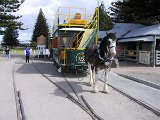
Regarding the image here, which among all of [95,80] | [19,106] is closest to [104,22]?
[95,80]

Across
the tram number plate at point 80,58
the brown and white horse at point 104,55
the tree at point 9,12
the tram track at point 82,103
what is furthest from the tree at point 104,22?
the tram track at point 82,103

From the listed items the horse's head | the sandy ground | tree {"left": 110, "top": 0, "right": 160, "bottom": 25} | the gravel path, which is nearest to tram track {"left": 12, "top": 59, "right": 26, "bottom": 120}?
the sandy ground

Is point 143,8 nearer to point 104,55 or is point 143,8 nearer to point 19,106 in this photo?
point 104,55

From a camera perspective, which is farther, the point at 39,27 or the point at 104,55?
the point at 39,27

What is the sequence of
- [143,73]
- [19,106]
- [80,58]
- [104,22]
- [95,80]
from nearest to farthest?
[19,106]
[95,80]
[80,58]
[143,73]
[104,22]

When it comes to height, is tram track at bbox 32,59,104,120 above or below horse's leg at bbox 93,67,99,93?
below

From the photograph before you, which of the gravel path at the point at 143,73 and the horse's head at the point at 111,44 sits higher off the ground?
the horse's head at the point at 111,44

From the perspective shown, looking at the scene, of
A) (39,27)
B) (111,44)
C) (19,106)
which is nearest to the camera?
(19,106)

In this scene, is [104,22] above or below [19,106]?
above

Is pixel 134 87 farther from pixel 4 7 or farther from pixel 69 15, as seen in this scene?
pixel 4 7

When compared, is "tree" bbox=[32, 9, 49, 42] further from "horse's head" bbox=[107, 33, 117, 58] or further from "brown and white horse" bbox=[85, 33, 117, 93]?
"horse's head" bbox=[107, 33, 117, 58]

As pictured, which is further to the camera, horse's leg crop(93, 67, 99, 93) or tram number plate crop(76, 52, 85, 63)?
tram number plate crop(76, 52, 85, 63)

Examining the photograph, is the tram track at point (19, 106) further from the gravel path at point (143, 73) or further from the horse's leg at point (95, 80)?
the gravel path at point (143, 73)

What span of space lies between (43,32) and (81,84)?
94807 mm
